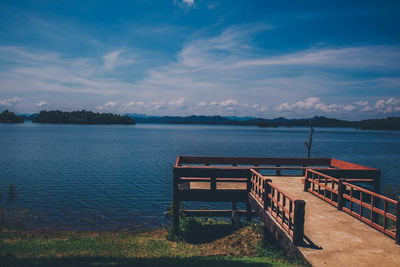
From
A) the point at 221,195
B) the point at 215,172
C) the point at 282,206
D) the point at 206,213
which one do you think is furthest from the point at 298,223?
the point at 206,213

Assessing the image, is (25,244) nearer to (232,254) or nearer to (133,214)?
(133,214)

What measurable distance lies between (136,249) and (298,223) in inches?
296

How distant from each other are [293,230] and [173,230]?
27.3 ft

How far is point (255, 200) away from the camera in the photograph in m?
12.2

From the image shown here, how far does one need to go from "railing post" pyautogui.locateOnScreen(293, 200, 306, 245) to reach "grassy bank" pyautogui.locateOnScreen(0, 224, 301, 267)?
0.63m

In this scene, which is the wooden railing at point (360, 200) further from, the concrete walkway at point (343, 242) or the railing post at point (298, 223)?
the railing post at point (298, 223)

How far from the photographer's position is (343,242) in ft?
25.8

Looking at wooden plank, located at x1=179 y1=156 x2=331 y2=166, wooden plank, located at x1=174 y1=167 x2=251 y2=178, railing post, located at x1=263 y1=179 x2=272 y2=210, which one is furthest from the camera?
wooden plank, located at x1=179 y1=156 x2=331 y2=166

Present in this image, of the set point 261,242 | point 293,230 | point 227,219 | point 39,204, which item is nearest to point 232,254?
point 261,242

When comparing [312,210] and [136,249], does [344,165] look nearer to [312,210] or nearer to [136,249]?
[312,210]

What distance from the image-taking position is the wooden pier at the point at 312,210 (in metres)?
7.39

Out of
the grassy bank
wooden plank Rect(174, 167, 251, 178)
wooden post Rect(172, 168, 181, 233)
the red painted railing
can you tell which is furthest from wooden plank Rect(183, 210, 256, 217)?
the red painted railing

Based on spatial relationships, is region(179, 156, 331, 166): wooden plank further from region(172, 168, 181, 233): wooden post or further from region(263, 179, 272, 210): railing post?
region(263, 179, 272, 210): railing post

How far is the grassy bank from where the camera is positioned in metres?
9.01
